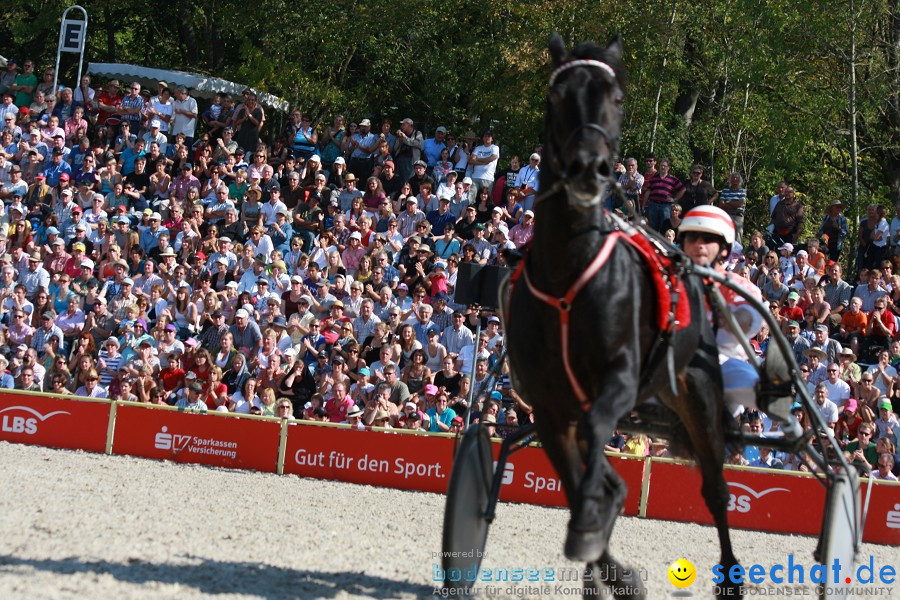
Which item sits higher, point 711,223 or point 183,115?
point 183,115

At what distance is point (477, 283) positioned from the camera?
10.7 meters

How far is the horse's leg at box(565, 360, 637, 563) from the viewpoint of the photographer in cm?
529

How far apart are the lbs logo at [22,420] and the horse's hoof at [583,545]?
34.3ft

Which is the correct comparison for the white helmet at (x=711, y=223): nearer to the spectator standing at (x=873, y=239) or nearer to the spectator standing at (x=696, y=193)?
the spectator standing at (x=696, y=193)

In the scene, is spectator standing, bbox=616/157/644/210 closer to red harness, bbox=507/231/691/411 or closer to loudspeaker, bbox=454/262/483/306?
loudspeaker, bbox=454/262/483/306

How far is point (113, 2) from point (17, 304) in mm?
11649

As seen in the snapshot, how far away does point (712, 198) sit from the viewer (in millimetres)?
16234

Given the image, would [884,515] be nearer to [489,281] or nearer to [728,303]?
[489,281]

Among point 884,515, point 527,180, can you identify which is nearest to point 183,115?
point 527,180

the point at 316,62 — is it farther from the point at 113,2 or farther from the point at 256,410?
the point at 256,410

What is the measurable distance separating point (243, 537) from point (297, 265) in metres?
9.01

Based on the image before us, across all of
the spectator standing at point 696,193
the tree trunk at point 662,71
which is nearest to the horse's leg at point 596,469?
the spectator standing at point 696,193

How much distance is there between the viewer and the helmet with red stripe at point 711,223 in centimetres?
708

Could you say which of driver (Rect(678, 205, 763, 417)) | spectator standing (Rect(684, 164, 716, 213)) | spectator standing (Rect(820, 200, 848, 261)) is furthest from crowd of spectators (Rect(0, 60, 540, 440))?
driver (Rect(678, 205, 763, 417))
